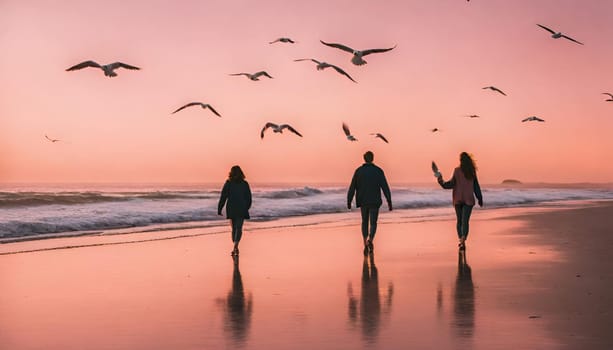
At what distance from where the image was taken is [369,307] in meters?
9.47

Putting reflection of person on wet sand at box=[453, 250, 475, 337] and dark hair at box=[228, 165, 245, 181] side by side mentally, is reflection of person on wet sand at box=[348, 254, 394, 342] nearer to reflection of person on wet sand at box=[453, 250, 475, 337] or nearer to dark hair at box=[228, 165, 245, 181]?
reflection of person on wet sand at box=[453, 250, 475, 337]

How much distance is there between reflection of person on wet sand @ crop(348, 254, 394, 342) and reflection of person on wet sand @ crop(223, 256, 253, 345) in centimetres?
107

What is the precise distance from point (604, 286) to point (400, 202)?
3428 centimetres

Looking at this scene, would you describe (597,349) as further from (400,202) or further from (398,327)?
(400,202)

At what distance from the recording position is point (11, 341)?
761 cm

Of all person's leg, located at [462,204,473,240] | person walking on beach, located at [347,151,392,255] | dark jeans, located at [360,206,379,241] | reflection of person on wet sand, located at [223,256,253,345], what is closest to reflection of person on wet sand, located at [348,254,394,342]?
reflection of person on wet sand, located at [223,256,253,345]

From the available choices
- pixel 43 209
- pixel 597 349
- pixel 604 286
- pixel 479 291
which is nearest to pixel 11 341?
pixel 597 349

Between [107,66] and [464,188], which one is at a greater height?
[107,66]

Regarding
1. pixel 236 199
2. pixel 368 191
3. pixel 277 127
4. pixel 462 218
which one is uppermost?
pixel 277 127

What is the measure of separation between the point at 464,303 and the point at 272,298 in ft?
7.33

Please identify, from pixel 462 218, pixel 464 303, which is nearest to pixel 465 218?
pixel 462 218

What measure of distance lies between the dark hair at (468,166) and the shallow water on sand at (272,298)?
4.90 ft

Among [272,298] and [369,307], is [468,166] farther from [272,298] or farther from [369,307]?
[369,307]

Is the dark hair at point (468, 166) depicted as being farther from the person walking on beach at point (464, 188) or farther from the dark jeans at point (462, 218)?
the dark jeans at point (462, 218)
